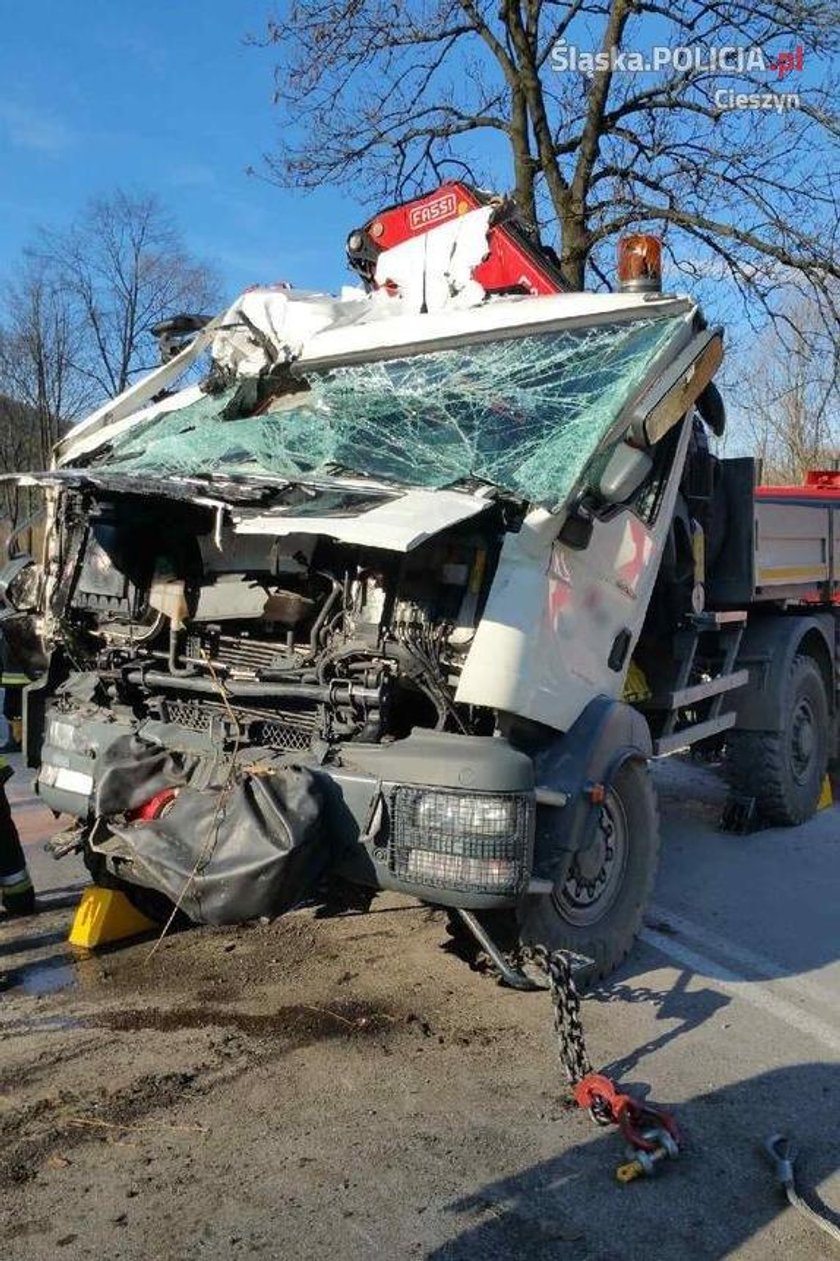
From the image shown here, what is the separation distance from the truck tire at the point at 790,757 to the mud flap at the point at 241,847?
3790 mm

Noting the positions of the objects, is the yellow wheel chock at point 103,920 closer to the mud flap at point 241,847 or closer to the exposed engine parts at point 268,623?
the exposed engine parts at point 268,623

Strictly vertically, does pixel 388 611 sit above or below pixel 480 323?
below

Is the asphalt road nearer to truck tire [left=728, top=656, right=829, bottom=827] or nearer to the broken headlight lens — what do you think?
the broken headlight lens

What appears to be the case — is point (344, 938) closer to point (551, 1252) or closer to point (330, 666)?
point (330, 666)

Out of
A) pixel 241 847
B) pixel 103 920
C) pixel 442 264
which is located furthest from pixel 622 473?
pixel 103 920

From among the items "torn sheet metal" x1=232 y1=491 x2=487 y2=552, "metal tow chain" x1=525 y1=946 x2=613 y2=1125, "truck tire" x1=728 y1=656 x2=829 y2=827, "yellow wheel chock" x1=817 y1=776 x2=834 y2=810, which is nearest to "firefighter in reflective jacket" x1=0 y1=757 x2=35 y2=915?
"torn sheet metal" x1=232 y1=491 x2=487 y2=552

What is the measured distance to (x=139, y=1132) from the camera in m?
3.15

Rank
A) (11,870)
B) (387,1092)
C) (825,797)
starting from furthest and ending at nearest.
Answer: (825,797), (11,870), (387,1092)

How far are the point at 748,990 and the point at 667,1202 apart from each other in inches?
64.8

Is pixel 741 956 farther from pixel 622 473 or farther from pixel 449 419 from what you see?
pixel 449 419

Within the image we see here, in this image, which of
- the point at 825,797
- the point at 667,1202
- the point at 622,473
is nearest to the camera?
the point at 667,1202

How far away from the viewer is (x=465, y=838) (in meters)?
3.42

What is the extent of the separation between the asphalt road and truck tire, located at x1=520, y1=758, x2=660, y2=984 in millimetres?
242

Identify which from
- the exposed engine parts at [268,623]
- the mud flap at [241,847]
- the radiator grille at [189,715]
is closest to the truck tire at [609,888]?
the exposed engine parts at [268,623]
